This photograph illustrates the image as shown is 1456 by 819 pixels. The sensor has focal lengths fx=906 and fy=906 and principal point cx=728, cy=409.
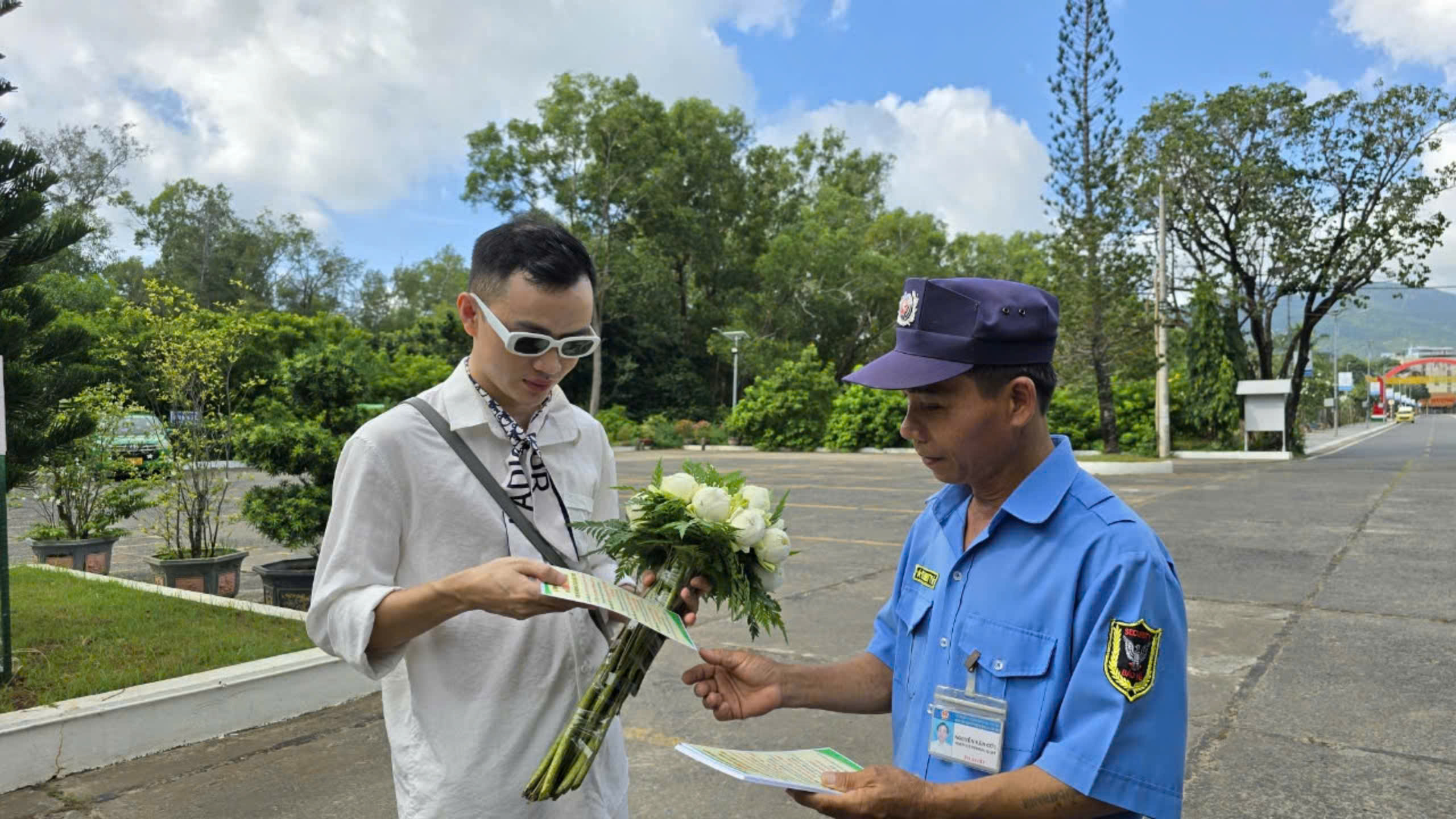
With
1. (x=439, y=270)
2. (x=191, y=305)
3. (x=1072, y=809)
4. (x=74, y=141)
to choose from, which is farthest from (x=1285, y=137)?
(x=439, y=270)

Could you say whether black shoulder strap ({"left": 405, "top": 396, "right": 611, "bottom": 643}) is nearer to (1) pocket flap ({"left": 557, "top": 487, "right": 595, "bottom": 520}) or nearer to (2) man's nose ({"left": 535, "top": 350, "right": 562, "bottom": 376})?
(1) pocket flap ({"left": 557, "top": 487, "right": 595, "bottom": 520})

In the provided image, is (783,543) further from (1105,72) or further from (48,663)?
(1105,72)

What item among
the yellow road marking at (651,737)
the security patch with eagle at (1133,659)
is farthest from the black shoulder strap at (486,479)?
the yellow road marking at (651,737)

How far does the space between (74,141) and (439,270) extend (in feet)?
102

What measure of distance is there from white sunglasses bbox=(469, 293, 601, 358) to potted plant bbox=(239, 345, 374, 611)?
15.5ft

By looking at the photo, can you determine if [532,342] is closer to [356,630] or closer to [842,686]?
[356,630]

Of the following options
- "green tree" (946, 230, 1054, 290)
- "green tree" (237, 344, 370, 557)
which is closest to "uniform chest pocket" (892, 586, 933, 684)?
"green tree" (237, 344, 370, 557)

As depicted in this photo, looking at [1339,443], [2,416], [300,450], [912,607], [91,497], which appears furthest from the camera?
[1339,443]

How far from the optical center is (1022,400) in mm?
1694

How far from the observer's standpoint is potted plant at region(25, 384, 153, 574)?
7.89 metres

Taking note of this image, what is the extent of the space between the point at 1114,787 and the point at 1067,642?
0.23 metres

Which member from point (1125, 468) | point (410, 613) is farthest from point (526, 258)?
point (1125, 468)

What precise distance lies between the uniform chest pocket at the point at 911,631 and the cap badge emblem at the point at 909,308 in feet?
1.80

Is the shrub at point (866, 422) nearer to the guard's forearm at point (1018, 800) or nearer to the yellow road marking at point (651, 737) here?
the yellow road marking at point (651, 737)
